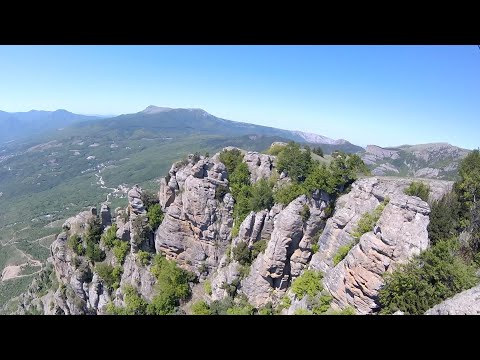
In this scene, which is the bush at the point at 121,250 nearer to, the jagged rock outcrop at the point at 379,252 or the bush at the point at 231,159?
the bush at the point at 231,159

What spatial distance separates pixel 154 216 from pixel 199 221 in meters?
5.91

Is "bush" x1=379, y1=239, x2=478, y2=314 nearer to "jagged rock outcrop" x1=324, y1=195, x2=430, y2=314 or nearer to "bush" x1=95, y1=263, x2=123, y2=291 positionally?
"jagged rock outcrop" x1=324, y1=195, x2=430, y2=314

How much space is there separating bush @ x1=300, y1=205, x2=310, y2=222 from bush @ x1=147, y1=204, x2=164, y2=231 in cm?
1697

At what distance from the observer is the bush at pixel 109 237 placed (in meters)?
36.1

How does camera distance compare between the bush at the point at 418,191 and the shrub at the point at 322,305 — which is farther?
the bush at the point at 418,191

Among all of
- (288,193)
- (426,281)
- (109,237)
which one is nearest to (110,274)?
(109,237)

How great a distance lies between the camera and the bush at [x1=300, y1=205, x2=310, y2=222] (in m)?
25.6

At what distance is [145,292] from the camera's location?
104 feet

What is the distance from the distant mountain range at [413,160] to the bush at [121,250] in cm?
8574

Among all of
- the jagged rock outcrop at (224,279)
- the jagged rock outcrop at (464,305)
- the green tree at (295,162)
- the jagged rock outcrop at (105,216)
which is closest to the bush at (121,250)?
the jagged rock outcrop at (105,216)
